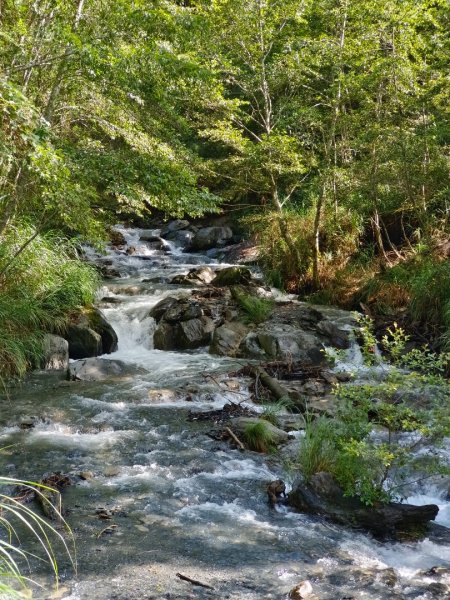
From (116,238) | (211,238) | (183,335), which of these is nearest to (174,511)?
(183,335)

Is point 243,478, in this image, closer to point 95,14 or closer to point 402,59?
point 95,14

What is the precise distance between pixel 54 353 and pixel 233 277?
6.09 meters

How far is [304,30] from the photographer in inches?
546

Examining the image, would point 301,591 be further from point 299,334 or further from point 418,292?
point 418,292

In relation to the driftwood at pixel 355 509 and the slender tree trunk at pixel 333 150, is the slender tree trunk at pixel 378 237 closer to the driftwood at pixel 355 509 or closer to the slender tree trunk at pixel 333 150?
the slender tree trunk at pixel 333 150

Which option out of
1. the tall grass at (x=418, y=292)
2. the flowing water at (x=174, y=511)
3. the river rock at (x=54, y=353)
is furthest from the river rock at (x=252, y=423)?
the tall grass at (x=418, y=292)

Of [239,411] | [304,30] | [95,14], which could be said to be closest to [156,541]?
[239,411]

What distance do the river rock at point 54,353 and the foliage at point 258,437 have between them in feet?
14.4

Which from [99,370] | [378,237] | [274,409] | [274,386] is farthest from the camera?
[378,237]

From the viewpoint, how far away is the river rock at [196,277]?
50.3 ft

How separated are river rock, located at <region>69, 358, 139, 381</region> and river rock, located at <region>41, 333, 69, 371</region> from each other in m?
0.54

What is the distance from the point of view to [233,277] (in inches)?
581

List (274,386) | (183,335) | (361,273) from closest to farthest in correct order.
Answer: (274,386)
(183,335)
(361,273)

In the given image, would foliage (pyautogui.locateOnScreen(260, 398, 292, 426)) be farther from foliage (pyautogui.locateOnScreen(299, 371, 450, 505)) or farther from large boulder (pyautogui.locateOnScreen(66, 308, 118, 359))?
large boulder (pyautogui.locateOnScreen(66, 308, 118, 359))
